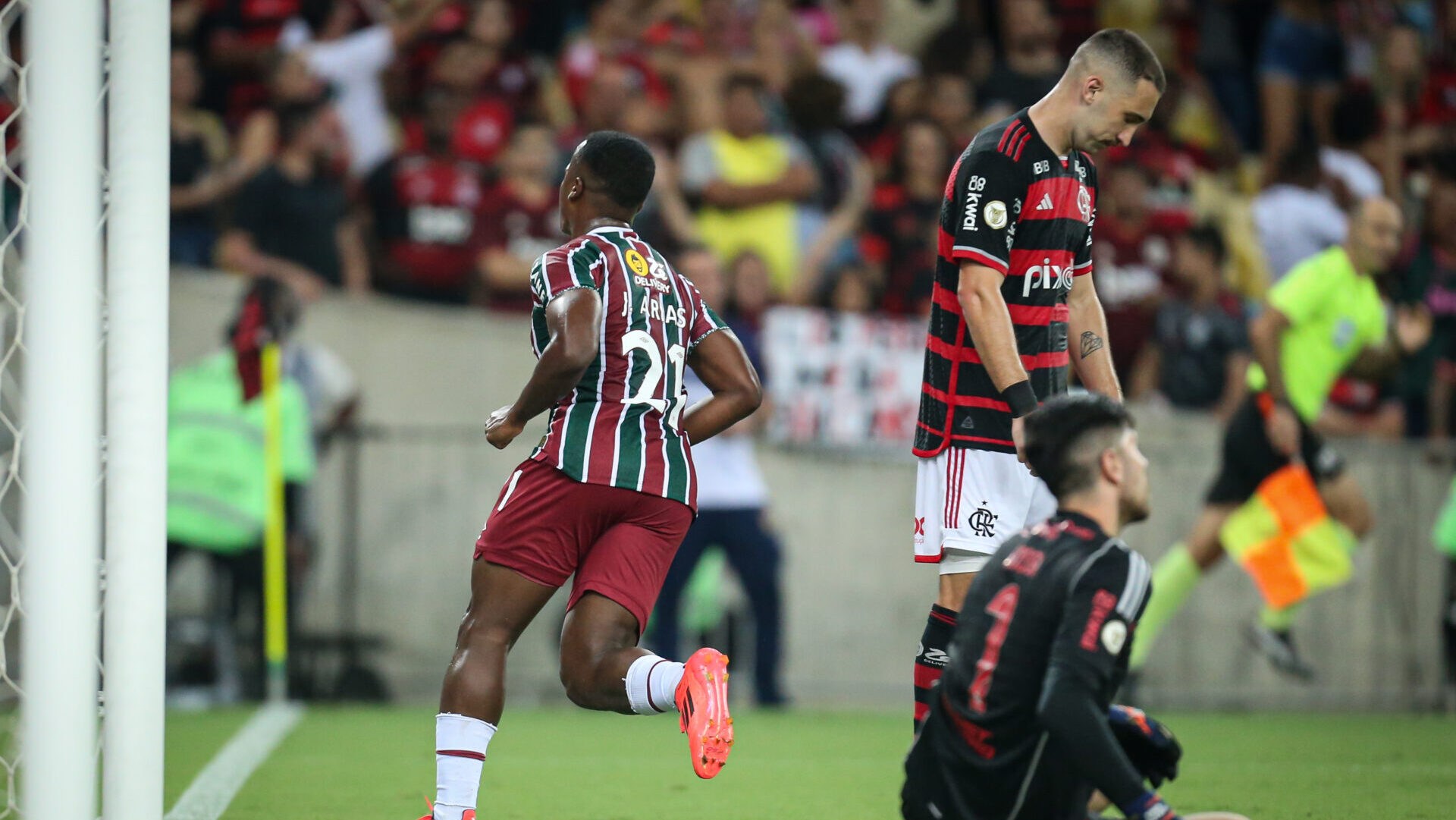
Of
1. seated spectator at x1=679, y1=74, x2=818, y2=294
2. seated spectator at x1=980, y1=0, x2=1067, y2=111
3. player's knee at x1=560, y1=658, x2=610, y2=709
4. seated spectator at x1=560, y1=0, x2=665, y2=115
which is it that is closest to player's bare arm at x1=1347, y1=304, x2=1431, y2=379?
seated spectator at x1=679, y1=74, x2=818, y2=294

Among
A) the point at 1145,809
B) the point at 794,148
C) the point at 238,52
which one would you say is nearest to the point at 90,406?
the point at 1145,809

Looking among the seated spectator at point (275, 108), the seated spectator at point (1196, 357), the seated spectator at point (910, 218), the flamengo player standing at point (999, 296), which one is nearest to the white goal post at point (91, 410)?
the flamengo player standing at point (999, 296)

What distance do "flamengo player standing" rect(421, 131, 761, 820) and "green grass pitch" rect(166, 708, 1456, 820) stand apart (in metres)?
1.18

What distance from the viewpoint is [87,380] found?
375 centimetres

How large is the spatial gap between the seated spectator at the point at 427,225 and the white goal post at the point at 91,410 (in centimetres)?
639

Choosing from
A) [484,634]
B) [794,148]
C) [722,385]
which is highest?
[794,148]

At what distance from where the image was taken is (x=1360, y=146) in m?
12.7

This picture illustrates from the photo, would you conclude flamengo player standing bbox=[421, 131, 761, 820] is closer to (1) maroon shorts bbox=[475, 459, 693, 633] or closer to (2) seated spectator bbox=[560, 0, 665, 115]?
(1) maroon shorts bbox=[475, 459, 693, 633]

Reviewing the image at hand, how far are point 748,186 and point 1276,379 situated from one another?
147 inches

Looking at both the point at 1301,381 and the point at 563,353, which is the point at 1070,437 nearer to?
the point at 563,353

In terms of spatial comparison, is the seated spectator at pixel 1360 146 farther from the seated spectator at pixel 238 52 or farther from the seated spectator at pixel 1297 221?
the seated spectator at pixel 238 52

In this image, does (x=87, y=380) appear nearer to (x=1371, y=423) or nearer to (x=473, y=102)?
(x=473, y=102)

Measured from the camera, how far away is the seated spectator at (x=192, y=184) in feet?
33.5

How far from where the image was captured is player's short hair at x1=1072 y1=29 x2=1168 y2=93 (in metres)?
4.45
